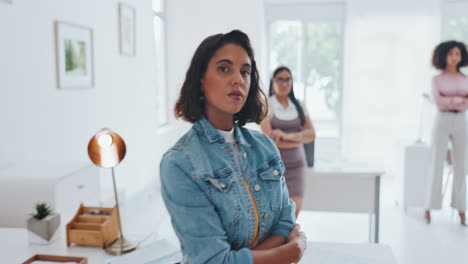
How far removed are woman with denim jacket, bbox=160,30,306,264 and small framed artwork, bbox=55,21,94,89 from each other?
2182 mm

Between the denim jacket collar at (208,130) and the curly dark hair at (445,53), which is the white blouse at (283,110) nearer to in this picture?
the curly dark hair at (445,53)

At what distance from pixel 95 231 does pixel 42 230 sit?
21 centimetres

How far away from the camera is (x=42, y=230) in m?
1.60

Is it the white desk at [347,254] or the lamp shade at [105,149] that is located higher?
the lamp shade at [105,149]

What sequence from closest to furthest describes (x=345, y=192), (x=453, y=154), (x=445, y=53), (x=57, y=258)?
1. (x=57, y=258)
2. (x=345, y=192)
3. (x=445, y=53)
4. (x=453, y=154)

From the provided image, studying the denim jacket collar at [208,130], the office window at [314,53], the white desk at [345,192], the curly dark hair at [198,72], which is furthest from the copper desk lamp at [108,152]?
the office window at [314,53]

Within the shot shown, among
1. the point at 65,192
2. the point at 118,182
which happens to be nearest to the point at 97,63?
the point at 118,182

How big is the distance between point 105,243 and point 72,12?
7.44ft

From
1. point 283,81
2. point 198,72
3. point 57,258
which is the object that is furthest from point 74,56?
point 198,72

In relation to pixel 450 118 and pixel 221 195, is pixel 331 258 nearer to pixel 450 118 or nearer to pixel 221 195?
pixel 221 195

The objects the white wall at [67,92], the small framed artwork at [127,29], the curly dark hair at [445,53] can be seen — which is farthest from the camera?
the small framed artwork at [127,29]

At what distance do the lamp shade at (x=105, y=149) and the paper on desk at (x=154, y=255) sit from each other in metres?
0.32

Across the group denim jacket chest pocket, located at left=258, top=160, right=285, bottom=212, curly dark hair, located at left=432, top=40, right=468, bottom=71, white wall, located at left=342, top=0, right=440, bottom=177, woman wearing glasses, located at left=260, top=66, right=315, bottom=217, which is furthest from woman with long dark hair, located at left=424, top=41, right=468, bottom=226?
denim jacket chest pocket, located at left=258, top=160, right=285, bottom=212

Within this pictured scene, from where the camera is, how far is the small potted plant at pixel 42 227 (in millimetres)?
1596
